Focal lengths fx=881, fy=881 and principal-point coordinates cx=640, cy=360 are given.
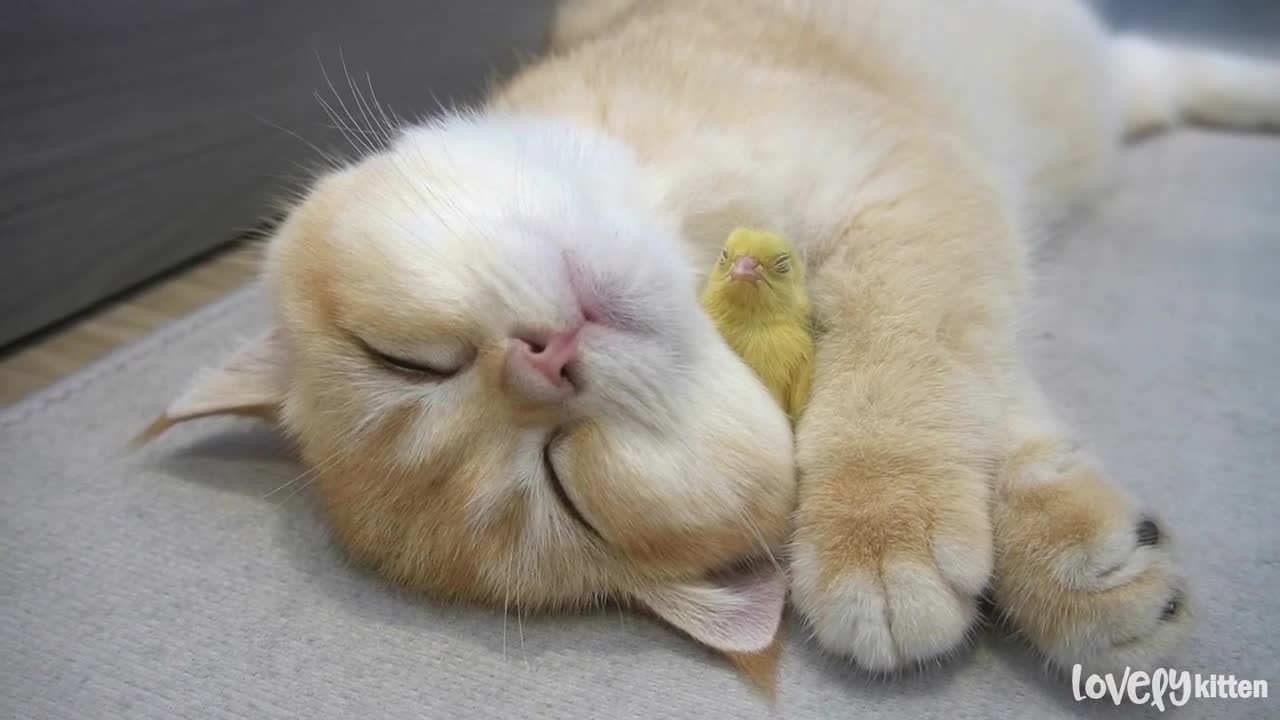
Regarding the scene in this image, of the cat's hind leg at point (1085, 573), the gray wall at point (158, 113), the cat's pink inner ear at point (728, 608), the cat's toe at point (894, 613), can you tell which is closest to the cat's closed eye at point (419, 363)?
the cat's pink inner ear at point (728, 608)

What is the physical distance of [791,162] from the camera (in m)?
1.05

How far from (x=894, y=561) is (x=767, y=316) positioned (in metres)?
0.30

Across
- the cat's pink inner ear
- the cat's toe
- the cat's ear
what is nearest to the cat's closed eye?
the cat's ear

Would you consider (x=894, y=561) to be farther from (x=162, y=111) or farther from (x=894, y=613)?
(x=162, y=111)

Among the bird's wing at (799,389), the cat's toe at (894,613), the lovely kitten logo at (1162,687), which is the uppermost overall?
the bird's wing at (799,389)

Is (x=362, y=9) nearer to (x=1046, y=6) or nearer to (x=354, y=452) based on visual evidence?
(x=354, y=452)

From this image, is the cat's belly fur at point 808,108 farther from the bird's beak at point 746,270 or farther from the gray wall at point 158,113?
the gray wall at point 158,113

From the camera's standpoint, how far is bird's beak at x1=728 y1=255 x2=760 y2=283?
0.91m

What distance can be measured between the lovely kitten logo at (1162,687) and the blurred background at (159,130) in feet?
4.07

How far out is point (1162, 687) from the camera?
0.76 meters

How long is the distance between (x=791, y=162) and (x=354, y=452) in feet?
1.96

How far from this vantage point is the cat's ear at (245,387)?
102 centimetres

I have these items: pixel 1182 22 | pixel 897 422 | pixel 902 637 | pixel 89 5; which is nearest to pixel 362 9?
pixel 89 5

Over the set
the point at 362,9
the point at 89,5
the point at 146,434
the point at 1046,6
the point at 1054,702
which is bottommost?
the point at 1054,702
